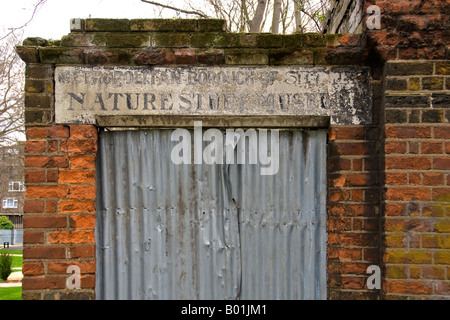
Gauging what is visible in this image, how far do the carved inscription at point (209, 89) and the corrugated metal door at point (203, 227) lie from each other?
258 mm

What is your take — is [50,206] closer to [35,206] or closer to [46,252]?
[35,206]

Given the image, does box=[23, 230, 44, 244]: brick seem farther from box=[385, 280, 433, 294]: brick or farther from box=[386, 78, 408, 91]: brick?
box=[386, 78, 408, 91]: brick

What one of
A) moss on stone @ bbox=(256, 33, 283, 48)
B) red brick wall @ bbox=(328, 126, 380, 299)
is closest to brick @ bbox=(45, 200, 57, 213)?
moss on stone @ bbox=(256, 33, 283, 48)

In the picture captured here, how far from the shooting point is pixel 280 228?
3811 mm

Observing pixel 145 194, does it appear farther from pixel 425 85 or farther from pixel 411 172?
pixel 425 85

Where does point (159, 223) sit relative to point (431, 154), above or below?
below

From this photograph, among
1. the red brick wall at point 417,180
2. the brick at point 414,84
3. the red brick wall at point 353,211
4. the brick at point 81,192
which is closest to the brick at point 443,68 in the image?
the red brick wall at point 417,180

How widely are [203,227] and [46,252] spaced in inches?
51.2

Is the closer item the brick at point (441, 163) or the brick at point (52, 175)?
the brick at point (441, 163)

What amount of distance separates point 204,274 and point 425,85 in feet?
7.84

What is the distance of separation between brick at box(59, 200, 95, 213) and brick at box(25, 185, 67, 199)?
67 mm

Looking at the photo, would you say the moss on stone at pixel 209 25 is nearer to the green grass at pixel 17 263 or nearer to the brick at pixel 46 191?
the brick at pixel 46 191

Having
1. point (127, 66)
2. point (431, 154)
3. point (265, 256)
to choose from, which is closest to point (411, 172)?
point (431, 154)

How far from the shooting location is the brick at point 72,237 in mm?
3635
